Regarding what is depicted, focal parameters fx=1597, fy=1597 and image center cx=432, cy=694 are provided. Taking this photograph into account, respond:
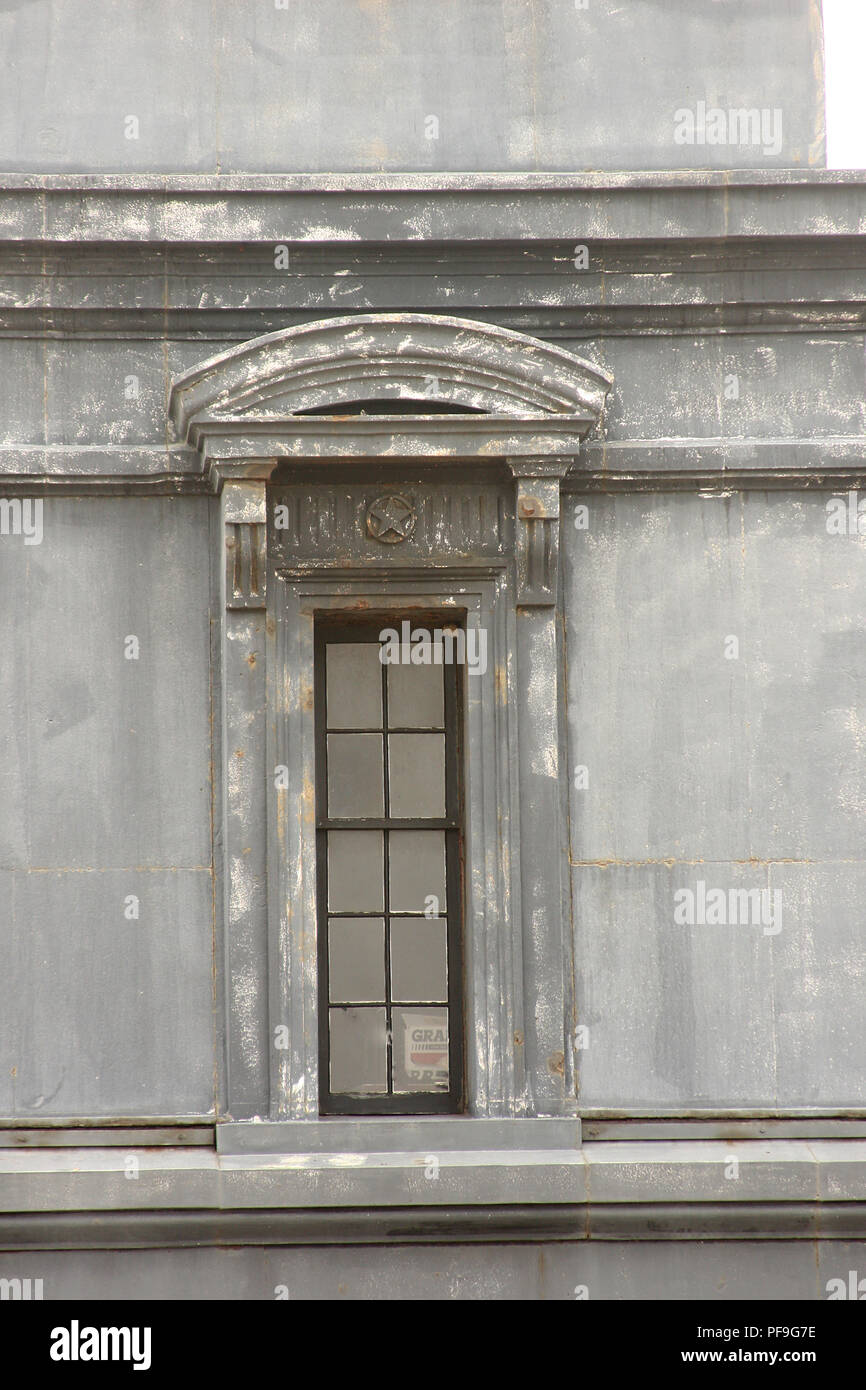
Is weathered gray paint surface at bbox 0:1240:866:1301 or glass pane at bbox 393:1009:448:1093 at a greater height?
glass pane at bbox 393:1009:448:1093

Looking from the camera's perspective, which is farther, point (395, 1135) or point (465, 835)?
point (465, 835)

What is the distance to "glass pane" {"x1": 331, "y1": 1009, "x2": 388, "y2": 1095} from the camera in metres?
8.19

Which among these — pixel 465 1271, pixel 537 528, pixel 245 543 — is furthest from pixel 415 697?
pixel 465 1271

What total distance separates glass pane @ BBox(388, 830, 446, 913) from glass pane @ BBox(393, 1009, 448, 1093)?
0.56 m

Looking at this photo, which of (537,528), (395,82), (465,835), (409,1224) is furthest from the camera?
(395,82)

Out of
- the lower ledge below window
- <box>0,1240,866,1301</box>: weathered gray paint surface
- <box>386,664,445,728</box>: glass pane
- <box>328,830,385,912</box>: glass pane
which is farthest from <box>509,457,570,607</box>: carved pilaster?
<box>0,1240,866,1301</box>: weathered gray paint surface

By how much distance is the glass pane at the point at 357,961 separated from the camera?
324 inches

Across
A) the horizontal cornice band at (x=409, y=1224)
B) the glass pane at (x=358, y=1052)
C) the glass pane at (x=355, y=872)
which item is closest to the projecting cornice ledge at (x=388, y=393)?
the glass pane at (x=355, y=872)

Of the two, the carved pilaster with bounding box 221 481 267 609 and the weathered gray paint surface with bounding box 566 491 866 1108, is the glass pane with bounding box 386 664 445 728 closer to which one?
the weathered gray paint surface with bounding box 566 491 866 1108

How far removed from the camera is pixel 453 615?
26.9 feet

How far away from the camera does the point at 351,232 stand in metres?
8.05

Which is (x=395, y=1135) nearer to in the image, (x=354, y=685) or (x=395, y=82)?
(x=354, y=685)

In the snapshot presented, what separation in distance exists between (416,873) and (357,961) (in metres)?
0.54
